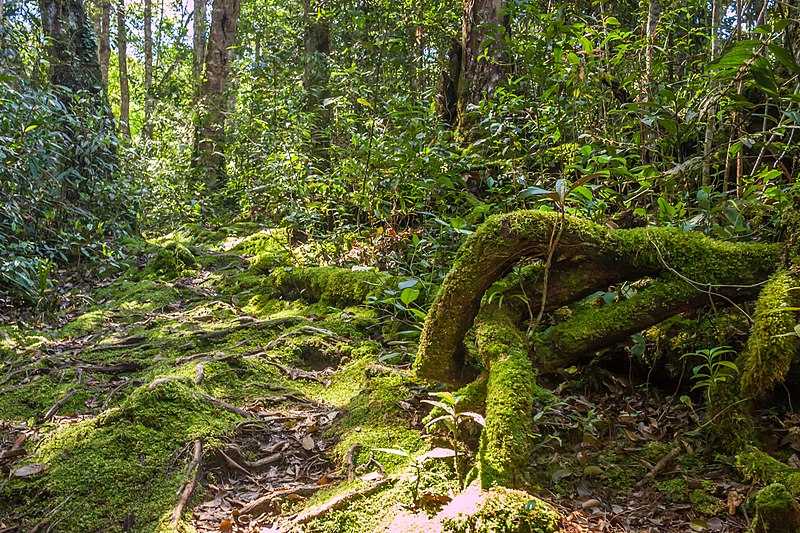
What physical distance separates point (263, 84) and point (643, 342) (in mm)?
8643

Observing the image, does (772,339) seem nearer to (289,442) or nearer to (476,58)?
(289,442)

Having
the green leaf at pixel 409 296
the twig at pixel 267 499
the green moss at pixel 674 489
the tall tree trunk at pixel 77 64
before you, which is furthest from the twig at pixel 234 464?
the tall tree trunk at pixel 77 64

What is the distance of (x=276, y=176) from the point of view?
26.8 feet

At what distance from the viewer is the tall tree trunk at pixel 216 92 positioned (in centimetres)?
1213

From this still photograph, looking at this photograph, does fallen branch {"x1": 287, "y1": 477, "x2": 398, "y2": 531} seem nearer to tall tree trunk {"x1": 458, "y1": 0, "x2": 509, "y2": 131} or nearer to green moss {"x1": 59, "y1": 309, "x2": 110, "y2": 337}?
green moss {"x1": 59, "y1": 309, "x2": 110, "y2": 337}

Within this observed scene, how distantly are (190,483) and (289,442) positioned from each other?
637 millimetres

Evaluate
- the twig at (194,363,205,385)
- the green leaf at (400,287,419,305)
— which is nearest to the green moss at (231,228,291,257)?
the twig at (194,363,205,385)

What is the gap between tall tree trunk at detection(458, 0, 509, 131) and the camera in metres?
7.47

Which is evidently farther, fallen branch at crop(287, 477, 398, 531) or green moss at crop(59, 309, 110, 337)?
green moss at crop(59, 309, 110, 337)

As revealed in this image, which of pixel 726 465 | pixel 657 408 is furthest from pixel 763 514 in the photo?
pixel 657 408

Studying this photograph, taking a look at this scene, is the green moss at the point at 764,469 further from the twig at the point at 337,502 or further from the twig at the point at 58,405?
the twig at the point at 58,405

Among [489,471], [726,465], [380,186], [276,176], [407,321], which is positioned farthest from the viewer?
[276,176]

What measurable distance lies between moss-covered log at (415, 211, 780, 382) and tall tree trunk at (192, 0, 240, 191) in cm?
1013

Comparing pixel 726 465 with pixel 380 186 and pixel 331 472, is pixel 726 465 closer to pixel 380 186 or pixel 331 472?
pixel 331 472
